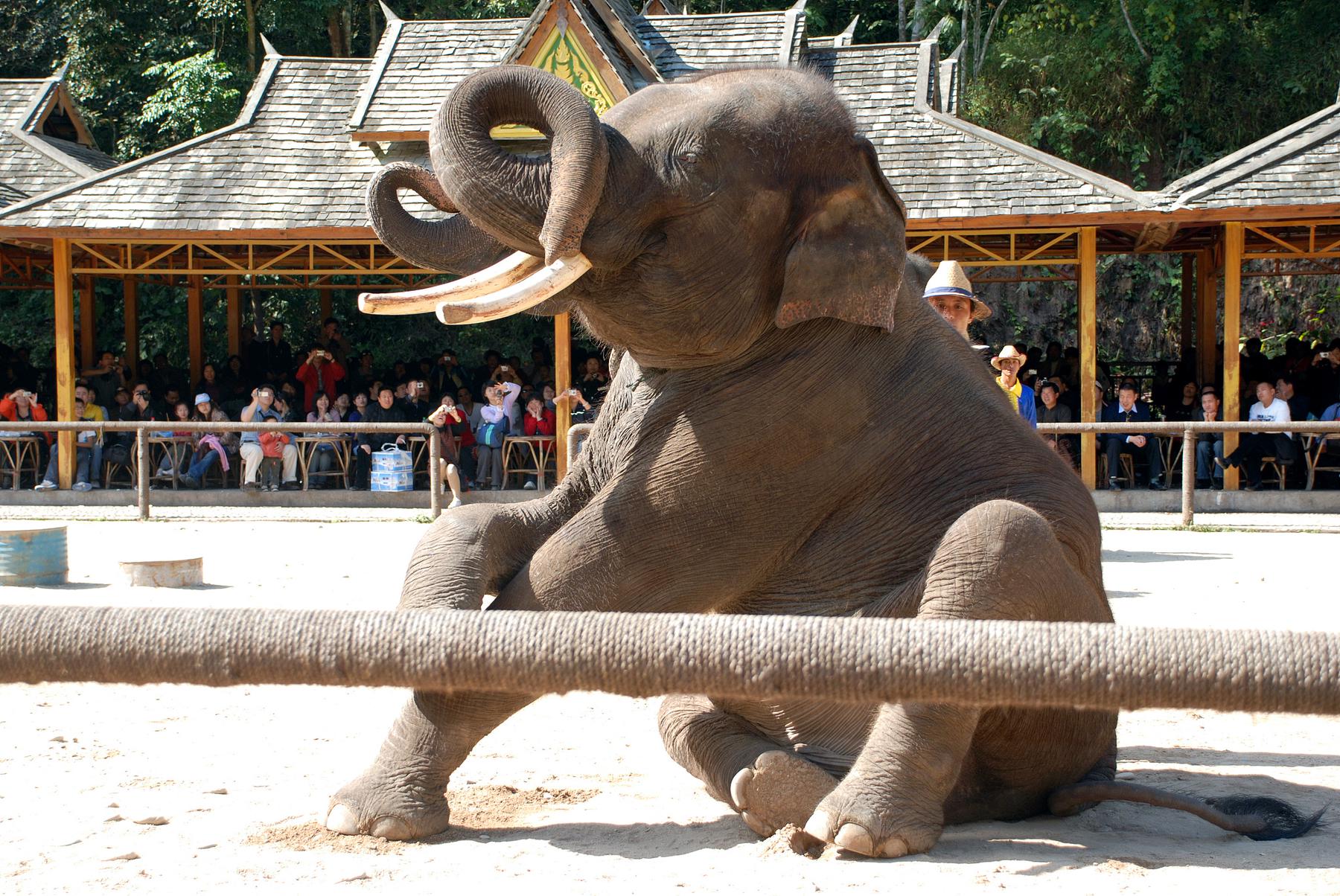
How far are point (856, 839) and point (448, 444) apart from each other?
1210 cm

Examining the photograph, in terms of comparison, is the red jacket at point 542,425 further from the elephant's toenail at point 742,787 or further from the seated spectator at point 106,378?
the elephant's toenail at point 742,787

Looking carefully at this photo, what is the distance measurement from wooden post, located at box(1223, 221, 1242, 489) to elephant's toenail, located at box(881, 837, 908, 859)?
12644 millimetres

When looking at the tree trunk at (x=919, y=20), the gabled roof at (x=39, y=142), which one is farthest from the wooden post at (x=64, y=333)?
the tree trunk at (x=919, y=20)

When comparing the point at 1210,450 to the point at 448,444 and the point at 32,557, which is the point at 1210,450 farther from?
the point at 32,557

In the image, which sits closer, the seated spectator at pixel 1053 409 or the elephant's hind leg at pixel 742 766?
the elephant's hind leg at pixel 742 766

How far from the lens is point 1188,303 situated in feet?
69.5

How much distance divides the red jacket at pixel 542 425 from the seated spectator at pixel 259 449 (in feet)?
8.38

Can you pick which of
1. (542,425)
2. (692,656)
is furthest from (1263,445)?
(692,656)

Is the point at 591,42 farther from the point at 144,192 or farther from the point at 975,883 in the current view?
the point at 975,883

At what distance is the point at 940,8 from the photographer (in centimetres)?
3059

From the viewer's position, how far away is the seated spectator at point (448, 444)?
43.4 ft

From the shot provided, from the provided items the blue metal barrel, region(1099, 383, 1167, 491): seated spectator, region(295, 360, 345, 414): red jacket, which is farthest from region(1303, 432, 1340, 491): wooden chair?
the blue metal barrel

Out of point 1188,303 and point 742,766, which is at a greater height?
point 1188,303

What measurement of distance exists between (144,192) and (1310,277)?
21.9 m
